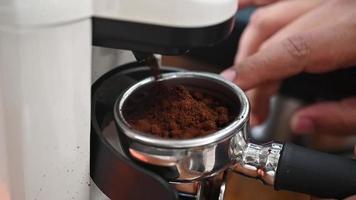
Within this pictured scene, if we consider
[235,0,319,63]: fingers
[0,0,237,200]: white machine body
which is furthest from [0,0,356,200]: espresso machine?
[235,0,319,63]: fingers

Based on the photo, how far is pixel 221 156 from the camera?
1.03 ft

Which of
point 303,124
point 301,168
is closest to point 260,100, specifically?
point 303,124

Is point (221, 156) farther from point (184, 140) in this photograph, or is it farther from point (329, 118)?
point (329, 118)

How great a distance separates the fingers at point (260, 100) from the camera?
21.6 inches

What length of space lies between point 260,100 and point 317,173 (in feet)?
0.77

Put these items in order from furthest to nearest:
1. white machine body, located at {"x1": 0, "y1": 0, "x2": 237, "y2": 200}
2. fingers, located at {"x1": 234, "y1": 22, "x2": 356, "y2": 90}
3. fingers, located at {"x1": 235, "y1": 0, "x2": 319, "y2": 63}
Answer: fingers, located at {"x1": 235, "y1": 0, "x2": 319, "y2": 63} → fingers, located at {"x1": 234, "y1": 22, "x2": 356, "y2": 90} → white machine body, located at {"x1": 0, "y1": 0, "x2": 237, "y2": 200}

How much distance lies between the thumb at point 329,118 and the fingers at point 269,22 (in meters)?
0.09

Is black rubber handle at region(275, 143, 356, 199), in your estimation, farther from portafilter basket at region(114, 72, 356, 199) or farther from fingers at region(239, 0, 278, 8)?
fingers at region(239, 0, 278, 8)

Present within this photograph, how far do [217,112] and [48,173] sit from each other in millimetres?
112

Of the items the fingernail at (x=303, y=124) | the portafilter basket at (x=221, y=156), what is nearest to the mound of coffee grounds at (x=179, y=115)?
the portafilter basket at (x=221, y=156)

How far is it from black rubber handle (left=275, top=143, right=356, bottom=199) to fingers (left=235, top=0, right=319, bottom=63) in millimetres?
222

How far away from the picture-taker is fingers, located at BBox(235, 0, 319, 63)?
0.55 meters

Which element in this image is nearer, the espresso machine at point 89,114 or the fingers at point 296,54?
the espresso machine at point 89,114

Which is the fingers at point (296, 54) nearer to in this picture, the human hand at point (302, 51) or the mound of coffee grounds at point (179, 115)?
the human hand at point (302, 51)
